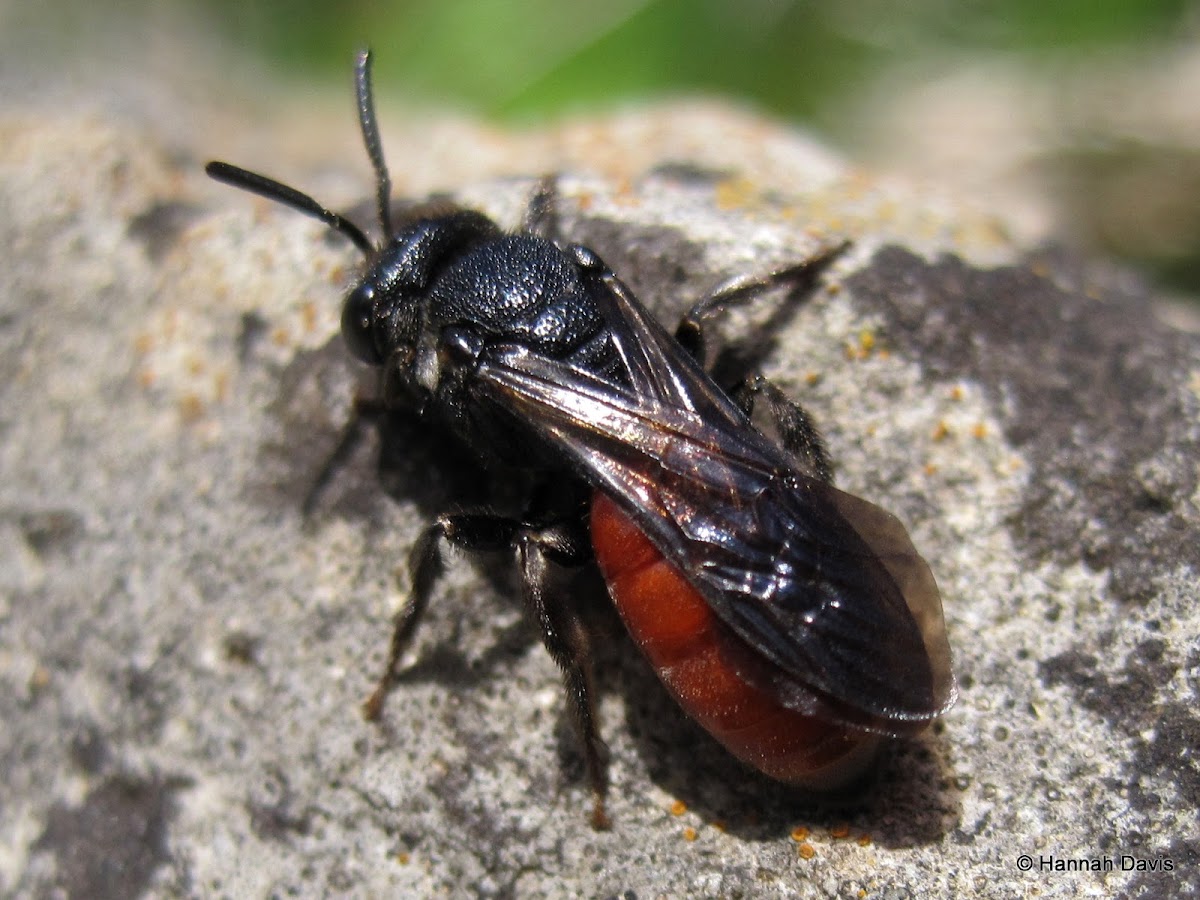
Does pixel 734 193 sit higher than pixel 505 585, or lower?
higher

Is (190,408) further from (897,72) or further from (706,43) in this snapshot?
(897,72)

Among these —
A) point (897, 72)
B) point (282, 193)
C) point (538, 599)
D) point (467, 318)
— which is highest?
point (282, 193)

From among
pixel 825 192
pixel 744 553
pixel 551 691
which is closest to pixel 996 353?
pixel 825 192

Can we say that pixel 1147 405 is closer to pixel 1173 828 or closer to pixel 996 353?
pixel 996 353

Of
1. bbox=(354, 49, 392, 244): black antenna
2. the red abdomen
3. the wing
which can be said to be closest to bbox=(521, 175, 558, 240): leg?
bbox=(354, 49, 392, 244): black antenna

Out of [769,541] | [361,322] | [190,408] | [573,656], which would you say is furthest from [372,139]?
[769,541]

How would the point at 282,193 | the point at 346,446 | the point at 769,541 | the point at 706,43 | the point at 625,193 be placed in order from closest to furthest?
the point at 769,541 < the point at 282,193 < the point at 346,446 < the point at 625,193 < the point at 706,43

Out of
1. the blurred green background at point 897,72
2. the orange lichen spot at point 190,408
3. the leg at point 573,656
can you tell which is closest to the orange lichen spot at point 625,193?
the leg at point 573,656
